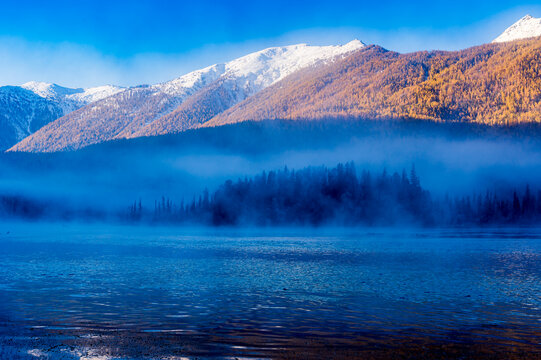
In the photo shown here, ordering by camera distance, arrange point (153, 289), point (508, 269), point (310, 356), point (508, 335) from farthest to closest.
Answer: point (508, 269) < point (153, 289) < point (508, 335) < point (310, 356)

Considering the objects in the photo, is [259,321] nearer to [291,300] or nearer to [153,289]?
[291,300]

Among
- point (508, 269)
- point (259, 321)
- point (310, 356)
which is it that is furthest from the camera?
point (508, 269)

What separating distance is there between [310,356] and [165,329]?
29.8 ft

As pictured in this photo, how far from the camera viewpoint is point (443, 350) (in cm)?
2500

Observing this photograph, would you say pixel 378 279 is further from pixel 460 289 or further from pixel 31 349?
pixel 31 349

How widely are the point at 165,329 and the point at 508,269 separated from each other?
47542 mm

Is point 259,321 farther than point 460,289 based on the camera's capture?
No

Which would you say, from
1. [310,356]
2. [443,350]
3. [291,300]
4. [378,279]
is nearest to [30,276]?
[291,300]

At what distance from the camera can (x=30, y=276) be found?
52312 millimetres

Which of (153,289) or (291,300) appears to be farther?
(153,289)

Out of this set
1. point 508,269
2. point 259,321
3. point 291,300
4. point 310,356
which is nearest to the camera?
point 310,356

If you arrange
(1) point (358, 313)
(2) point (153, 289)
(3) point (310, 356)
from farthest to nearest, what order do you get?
1. (2) point (153, 289)
2. (1) point (358, 313)
3. (3) point (310, 356)

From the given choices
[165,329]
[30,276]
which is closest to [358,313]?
[165,329]

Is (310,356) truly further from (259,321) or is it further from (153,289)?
(153,289)
